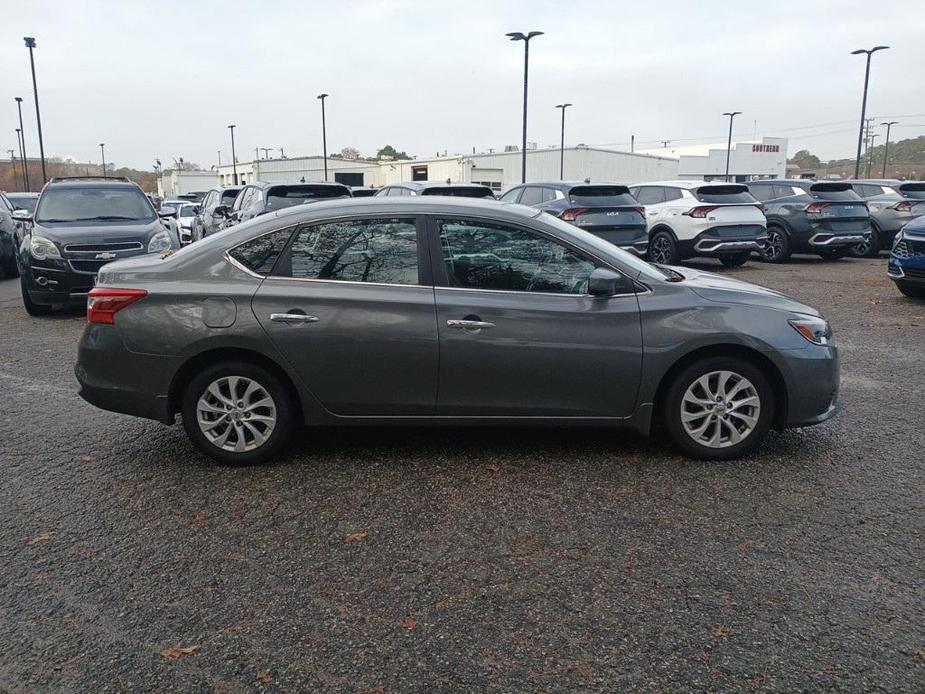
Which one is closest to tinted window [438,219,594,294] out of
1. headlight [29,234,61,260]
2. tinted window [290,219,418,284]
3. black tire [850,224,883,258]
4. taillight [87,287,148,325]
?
tinted window [290,219,418,284]

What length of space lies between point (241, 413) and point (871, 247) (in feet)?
57.6

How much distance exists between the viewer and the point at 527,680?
2.79 m

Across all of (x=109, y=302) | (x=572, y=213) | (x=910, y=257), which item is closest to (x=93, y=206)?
(x=572, y=213)

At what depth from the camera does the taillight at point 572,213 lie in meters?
13.7

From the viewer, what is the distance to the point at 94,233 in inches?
418

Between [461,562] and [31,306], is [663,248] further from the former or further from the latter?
[461,562]

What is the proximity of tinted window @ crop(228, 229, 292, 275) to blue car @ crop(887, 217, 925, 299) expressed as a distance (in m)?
9.02

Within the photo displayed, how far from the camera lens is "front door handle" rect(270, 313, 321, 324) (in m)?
4.68

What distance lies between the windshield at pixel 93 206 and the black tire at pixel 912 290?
36.1 feet

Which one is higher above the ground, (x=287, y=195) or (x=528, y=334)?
(x=287, y=195)

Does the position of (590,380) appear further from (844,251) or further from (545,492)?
(844,251)

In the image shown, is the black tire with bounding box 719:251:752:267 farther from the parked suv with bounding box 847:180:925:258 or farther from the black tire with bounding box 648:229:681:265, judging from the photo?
the parked suv with bounding box 847:180:925:258

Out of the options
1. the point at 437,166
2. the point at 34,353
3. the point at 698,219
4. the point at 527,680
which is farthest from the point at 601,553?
the point at 437,166

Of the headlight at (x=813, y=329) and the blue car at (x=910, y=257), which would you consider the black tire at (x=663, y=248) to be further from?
the headlight at (x=813, y=329)
